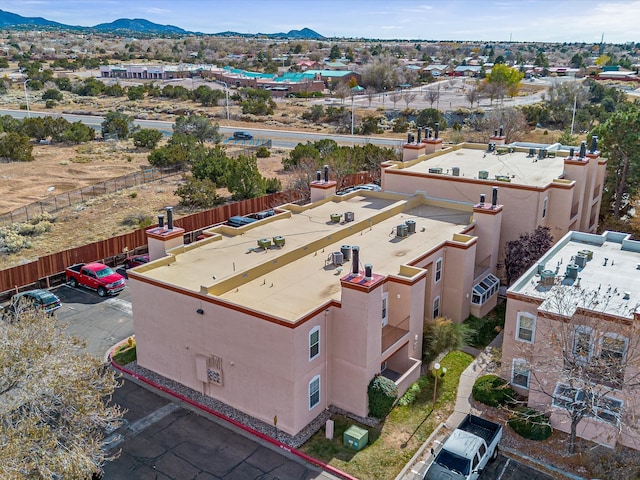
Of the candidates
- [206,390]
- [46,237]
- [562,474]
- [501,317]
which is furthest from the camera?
[46,237]

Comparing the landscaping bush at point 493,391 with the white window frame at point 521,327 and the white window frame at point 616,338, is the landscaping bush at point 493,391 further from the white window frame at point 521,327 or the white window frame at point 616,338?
the white window frame at point 616,338

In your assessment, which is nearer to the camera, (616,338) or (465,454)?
(465,454)

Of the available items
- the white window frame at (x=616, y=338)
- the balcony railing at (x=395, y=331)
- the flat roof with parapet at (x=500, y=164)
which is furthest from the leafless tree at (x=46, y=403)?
the flat roof with parapet at (x=500, y=164)

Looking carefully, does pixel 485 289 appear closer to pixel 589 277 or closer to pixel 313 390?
pixel 589 277

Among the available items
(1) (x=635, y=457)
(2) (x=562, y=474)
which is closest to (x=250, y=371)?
(2) (x=562, y=474)

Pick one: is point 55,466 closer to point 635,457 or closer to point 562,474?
point 562,474

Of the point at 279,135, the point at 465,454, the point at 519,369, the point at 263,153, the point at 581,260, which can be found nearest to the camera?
the point at 465,454

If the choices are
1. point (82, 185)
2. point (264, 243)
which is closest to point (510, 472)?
point (264, 243)
